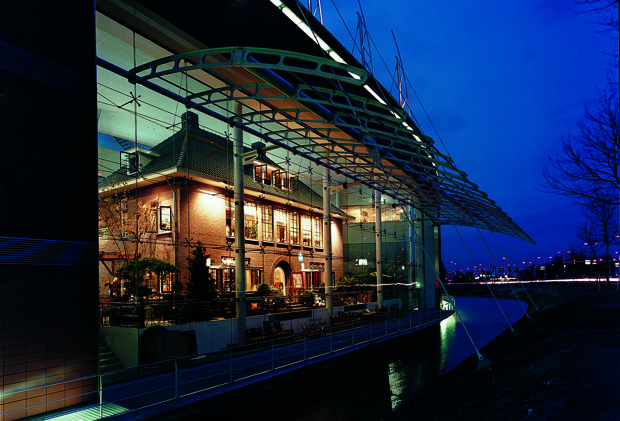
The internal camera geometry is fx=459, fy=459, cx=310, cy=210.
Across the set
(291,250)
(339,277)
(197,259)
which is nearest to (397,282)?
(339,277)

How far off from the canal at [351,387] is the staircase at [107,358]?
12.8 feet

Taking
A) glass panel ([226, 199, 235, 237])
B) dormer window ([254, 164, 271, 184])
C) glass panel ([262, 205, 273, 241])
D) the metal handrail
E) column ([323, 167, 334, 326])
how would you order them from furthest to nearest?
column ([323, 167, 334, 326])
glass panel ([262, 205, 273, 241])
dormer window ([254, 164, 271, 184])
glass panel ([226, 199, 235, 237])
the metal handrail

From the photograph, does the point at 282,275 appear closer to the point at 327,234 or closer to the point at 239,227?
the point at 327,234

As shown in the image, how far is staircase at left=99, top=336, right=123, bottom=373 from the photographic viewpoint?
12.0 meters

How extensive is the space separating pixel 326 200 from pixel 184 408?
1601cm

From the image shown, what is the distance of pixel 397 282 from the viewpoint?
3100 cm

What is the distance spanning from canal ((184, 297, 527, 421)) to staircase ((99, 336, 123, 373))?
3.90 metres

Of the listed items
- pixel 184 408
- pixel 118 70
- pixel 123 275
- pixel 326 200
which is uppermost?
pixel 118 70

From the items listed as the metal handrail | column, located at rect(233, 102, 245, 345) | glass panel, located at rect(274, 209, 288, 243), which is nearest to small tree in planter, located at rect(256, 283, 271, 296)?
column, located at rect(233, 102, 245, 345)

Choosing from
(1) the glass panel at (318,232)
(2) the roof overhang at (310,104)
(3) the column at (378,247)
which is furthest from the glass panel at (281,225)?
(3) the column at (378,247)

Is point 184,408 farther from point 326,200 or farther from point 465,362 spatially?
point 326,200

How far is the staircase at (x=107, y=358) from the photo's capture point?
39.3 ft

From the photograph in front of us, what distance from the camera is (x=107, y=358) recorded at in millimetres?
12195

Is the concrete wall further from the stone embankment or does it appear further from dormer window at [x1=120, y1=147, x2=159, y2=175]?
the stone embankment
